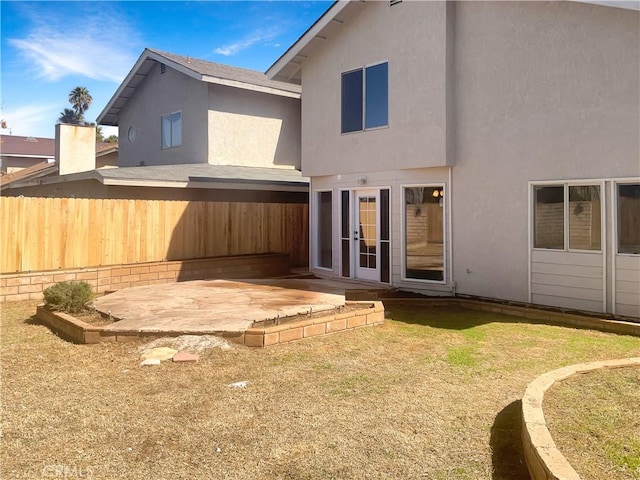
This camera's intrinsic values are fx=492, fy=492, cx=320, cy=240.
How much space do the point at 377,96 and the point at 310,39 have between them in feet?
8.63

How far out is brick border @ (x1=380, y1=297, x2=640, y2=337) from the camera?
798 cm

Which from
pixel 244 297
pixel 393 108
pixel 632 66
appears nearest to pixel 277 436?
pixel 244 297

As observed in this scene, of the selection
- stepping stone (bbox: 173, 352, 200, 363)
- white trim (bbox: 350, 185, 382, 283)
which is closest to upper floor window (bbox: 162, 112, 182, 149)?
white trim (bbox: 350, 185, 382, 283)

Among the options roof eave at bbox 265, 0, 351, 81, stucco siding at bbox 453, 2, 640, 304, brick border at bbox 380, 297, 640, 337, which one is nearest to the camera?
brick border at bbox 380, 297, 640, 337

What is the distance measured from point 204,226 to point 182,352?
7.69 metres

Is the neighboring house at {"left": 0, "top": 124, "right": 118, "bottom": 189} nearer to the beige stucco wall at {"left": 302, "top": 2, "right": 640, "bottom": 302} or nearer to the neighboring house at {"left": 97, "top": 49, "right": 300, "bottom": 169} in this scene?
the neighboring house at {"left": 97, "top": 49, "right": 300, "bottom": 169}

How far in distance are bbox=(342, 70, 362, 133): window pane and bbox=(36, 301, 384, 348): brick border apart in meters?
6.07

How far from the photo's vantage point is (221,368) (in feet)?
Answer: 19.7

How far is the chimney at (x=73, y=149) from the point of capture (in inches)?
750

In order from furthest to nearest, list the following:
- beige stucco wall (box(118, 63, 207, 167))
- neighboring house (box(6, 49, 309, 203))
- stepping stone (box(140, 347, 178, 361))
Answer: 1. beige stucco wall (box(118, 63, 207, 167))
2. neighboring house (box(6, 49, 309, 203))
3. stepping stone (box(140, 347, 178, 361))

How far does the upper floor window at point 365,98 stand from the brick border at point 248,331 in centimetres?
579

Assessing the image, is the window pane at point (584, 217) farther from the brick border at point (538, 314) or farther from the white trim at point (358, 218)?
the white trim at point (358, 218)

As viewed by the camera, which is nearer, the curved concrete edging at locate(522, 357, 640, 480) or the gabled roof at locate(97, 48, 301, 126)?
the curved concrete edging at locate(522, 357, 640, 480)

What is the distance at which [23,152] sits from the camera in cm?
4200
